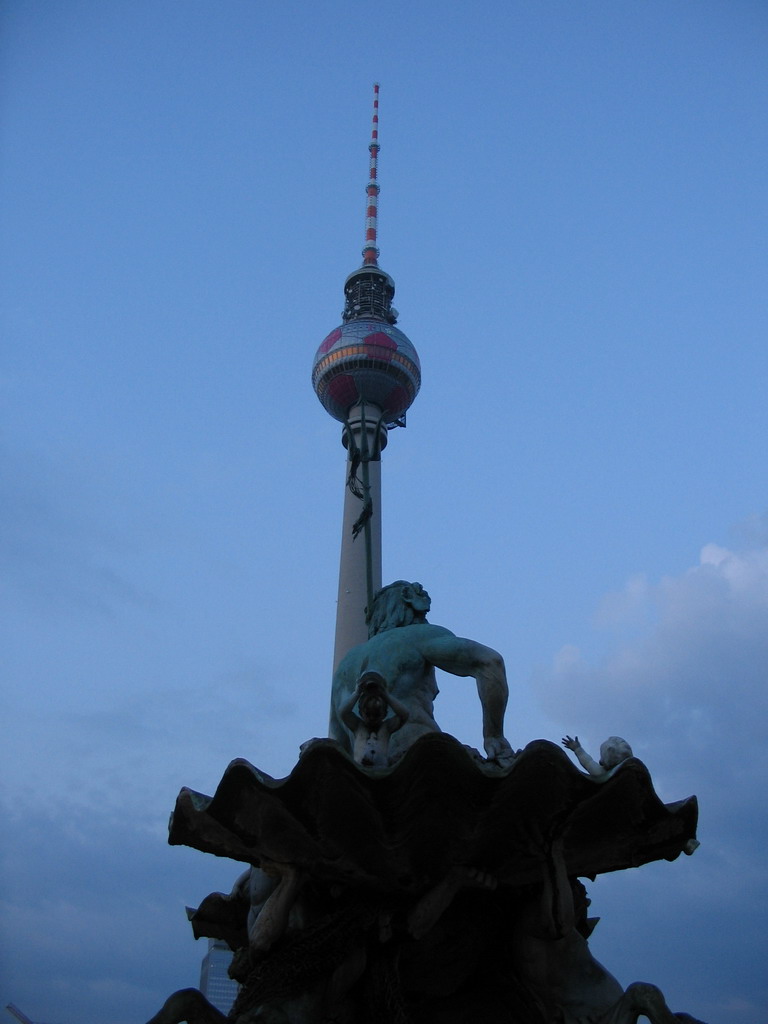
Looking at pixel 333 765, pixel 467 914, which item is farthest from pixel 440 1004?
pixel 333 765

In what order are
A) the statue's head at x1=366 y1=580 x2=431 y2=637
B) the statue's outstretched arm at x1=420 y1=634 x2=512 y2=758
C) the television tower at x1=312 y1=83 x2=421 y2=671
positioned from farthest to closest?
the television tower at x1=312 y1=83 x2=421 y2=671, the statue's head at x1=366 y1=580 x2=431 y2=637, the statue's outstretched arm at x1=420 y1=634 x2=512 y2=758

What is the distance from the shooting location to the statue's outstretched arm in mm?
8062

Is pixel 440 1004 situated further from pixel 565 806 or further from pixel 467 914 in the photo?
pixel 565 806

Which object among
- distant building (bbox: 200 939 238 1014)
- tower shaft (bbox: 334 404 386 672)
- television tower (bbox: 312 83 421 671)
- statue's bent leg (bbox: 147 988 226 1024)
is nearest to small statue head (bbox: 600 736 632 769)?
statue's bent leg (bbox: 147 988 226 1024)

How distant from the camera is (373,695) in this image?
24.3ft

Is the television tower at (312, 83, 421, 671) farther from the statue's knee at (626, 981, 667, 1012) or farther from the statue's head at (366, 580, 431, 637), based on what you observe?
the statue's knee at (626, 981, 667, 1012)

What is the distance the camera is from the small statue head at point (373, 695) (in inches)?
290

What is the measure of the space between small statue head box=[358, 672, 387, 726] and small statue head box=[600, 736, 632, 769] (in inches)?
62.0

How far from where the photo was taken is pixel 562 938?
6.90m

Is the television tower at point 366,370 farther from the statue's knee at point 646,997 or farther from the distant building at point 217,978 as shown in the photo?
the statue's knee at point 646,997

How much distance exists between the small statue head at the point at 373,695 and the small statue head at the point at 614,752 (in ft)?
5.17

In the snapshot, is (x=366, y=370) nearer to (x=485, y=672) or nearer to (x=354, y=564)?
(x=354, y=564)

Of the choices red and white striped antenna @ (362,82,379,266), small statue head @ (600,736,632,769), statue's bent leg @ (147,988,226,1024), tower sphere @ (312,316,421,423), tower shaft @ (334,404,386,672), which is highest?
red and white striped antenna @ (362,82,379,266)

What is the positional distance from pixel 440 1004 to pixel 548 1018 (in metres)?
0.95
